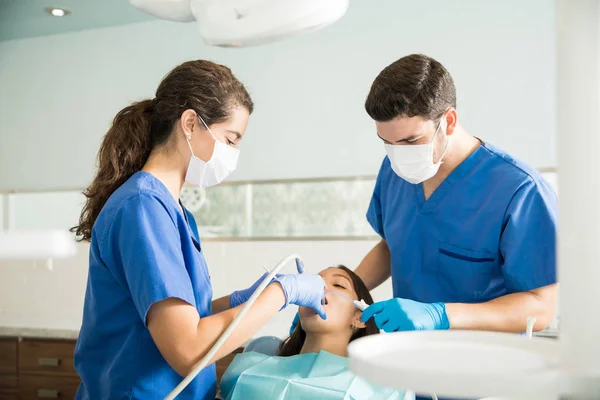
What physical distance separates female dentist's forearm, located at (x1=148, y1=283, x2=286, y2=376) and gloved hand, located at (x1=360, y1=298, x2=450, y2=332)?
1.04 feet

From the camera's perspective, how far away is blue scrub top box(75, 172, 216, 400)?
1.09 metres

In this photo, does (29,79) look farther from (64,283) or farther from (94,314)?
(94,314)

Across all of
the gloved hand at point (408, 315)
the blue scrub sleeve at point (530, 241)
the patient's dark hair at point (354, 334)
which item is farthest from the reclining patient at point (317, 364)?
the blue scrub sleeve at point (530, 241)

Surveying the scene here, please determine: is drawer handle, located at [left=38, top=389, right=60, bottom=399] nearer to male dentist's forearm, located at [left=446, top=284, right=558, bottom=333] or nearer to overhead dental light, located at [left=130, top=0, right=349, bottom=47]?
Result: male dentist's forearm, located at [left=446, top=284, right=558, bottom=333]

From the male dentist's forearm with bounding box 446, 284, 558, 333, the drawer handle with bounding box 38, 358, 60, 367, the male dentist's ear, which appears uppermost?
the male dentist's ear

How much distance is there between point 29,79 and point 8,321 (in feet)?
5.01

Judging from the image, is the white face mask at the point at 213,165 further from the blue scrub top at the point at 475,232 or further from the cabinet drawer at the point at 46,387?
the cabinet drawer at the point at 46,387

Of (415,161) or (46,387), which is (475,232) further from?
(46,387)

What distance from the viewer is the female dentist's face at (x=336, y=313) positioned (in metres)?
1.82

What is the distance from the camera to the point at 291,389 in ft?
5.15

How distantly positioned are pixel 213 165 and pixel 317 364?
2.28ft

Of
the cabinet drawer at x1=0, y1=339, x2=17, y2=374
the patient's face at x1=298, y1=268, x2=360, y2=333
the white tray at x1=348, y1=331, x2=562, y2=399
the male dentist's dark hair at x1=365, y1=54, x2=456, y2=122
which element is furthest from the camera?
the cabinet drawer at x1=0, y1=339, x2=17, y2=374

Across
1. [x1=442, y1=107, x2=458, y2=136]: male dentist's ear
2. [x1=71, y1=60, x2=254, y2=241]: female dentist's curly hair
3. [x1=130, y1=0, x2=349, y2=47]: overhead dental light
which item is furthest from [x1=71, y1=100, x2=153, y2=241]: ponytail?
[x1=442, y1=107, x2=458, y2=136]: male dentist's ear

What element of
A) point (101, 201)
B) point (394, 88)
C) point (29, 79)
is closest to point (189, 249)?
point (101, 201)
